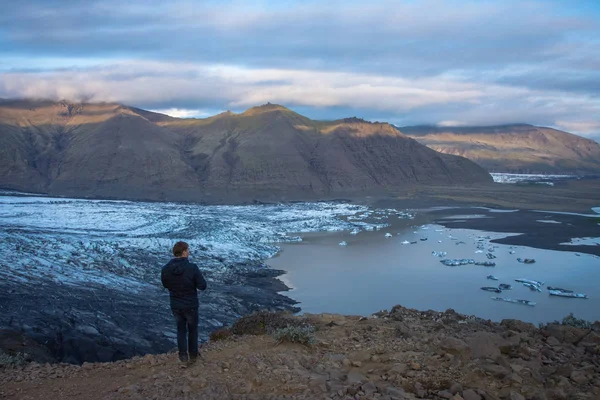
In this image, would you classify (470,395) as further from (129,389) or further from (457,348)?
(129,389)

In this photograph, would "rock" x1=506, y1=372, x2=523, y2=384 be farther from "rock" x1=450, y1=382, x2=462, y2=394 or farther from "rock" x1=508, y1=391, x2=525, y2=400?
"rock" x1=450, y1=382, x2=462, y2=394

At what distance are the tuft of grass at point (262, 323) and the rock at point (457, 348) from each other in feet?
10.9

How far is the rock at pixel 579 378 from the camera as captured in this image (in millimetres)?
6125

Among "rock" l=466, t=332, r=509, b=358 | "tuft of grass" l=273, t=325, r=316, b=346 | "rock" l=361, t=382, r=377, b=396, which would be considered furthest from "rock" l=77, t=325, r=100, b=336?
"rock" l=466, t=332, r=509, b=358

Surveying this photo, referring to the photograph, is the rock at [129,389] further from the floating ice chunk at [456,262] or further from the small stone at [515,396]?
the floating ice chunk at [456,262]

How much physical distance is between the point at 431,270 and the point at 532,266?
19.4ft

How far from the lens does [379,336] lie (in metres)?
8.45

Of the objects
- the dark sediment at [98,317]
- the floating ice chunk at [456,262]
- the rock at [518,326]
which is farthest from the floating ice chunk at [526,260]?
the rock at [518,326]

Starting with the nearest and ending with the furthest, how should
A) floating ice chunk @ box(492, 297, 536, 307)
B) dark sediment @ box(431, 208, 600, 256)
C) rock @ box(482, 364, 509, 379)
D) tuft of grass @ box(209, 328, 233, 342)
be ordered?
rock @ box(482, 364, 509, 379) → tuft of grass @ box(209, 328, 233, 342) → floating ice chunk @ box(492, 297, 536, 307) → dark sediment @ box(431, 208, 600, 256)

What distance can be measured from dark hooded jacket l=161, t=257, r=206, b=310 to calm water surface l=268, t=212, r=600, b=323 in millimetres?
13799

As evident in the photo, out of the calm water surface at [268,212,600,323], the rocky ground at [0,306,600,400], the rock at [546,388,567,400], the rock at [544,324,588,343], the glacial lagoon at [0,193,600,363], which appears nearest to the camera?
the rock at [546,388,567,400]

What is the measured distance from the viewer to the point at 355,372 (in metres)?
6.38

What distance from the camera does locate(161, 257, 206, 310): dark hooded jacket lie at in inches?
261

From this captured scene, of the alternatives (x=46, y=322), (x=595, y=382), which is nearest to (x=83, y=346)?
(x=46, y=322)
